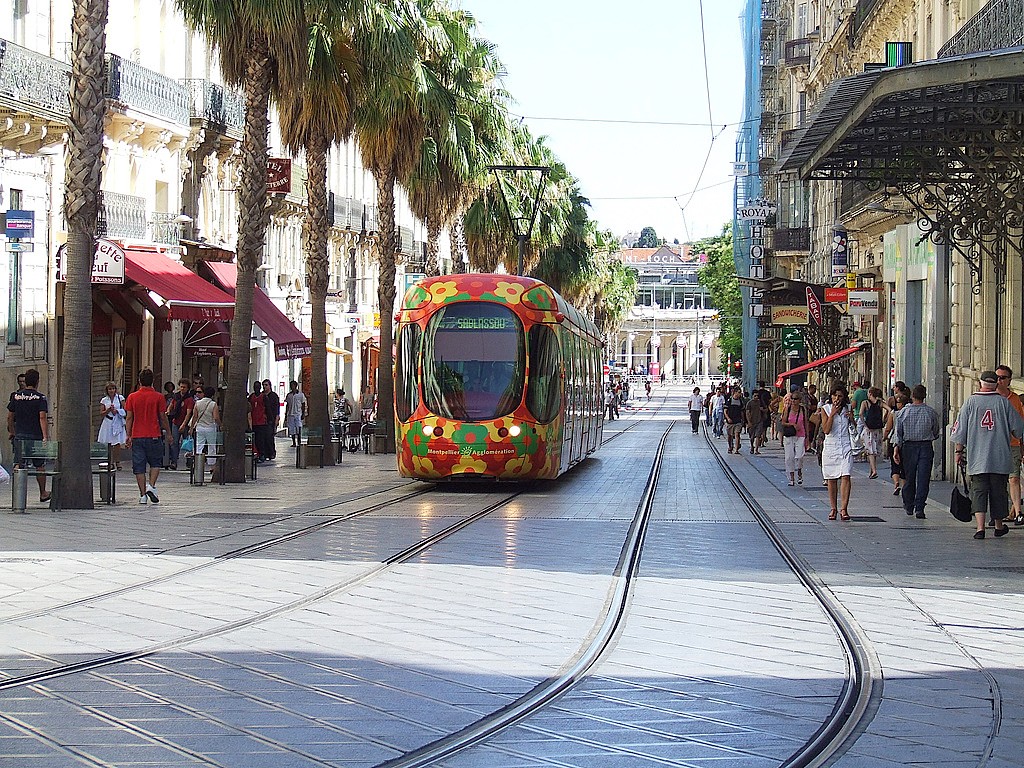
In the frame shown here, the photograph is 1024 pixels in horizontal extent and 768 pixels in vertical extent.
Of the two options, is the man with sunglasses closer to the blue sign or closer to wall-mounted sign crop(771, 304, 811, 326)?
the blue sign

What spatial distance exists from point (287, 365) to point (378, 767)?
167ft

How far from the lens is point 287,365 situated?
57.1 meters

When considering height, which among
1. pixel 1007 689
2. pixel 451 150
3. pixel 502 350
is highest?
pixel 451 150

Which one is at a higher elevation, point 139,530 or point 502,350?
point 502,350

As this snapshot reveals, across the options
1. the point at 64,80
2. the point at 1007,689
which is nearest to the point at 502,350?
the point at 64,80

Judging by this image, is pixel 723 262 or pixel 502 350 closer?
pixel 502 350

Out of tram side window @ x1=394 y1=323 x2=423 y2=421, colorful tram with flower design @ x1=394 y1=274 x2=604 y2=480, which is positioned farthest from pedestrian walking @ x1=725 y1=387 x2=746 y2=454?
tram side window @ x1=394 y1=323 x2=423 y2=421

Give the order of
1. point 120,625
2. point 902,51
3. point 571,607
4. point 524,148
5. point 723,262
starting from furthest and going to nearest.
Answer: point 723,262
point 524,148
point 902,51
point 571,607
point 120,625

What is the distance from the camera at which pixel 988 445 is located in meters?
17.4

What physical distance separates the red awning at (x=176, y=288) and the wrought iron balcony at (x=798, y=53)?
31.9m

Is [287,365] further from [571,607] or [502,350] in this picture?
[571,607]

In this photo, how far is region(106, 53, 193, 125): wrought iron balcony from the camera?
34531 millimetres

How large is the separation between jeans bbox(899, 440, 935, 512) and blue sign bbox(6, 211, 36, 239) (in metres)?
16.0

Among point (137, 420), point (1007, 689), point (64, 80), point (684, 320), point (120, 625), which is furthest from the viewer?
point (684, 320)
